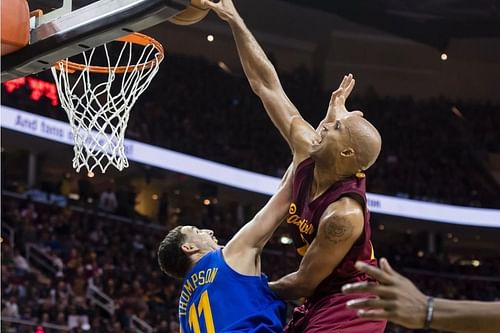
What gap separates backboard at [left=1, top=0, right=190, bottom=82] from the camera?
3535mm

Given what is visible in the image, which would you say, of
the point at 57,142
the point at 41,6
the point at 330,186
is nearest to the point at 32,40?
the point at 41,6

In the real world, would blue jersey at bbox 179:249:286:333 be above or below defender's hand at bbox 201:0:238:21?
below

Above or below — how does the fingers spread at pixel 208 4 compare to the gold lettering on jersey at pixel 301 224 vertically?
above

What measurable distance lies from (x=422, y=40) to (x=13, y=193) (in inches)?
399

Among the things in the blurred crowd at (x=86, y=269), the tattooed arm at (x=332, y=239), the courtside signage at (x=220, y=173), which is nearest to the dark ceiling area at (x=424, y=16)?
the courtside signage at (x=220, y=173)

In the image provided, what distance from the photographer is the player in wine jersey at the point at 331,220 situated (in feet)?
9.92

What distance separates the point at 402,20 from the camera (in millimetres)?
19766

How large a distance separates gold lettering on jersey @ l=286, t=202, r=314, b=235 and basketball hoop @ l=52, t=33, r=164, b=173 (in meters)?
1.19

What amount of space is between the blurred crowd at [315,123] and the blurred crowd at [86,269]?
5.74 feet

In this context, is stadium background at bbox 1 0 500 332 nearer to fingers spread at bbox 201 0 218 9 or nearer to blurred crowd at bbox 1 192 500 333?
blurred crowd at bbox 1 192 500 333

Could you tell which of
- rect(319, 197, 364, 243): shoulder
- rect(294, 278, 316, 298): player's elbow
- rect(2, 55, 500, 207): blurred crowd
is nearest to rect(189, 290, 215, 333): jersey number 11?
rect(294, 278, 316, 298): player's elbow

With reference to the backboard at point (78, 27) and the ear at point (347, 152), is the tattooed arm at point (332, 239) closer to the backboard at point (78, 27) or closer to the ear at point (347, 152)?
the ear at point (347, 152)

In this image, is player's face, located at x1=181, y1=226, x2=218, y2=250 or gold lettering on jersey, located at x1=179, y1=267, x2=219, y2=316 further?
player's face, located at x1=181, y1=226, x2=218, y2=250

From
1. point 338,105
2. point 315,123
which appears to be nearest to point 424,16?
point 315,123
